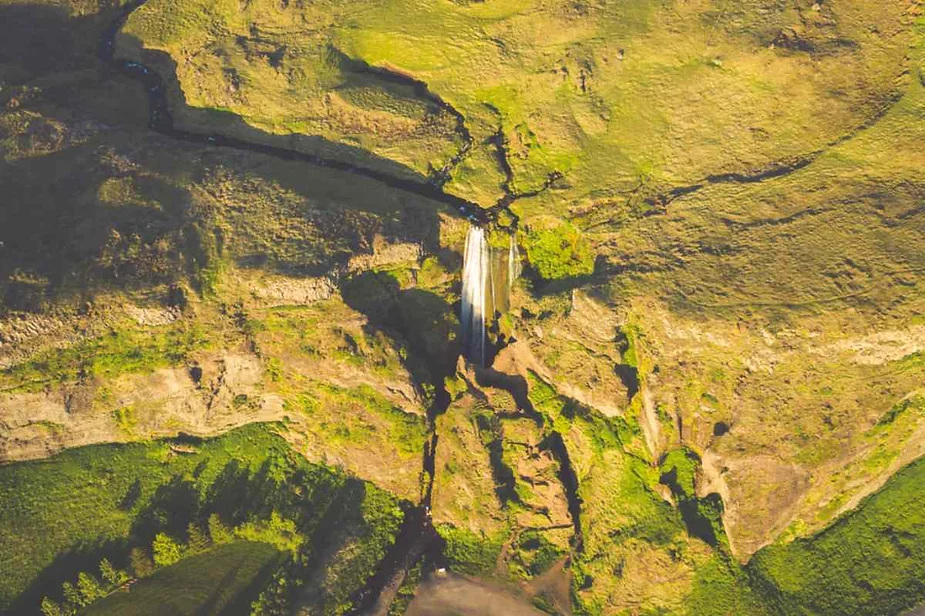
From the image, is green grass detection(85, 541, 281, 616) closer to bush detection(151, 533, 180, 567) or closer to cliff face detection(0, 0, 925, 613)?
bush detection(151, 533, 180, 567)

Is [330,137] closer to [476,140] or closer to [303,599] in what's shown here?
[476,140]

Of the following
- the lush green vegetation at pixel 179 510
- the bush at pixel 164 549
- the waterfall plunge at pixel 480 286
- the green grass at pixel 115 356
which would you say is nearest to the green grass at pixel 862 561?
the waterfall plunge at pixel 480 286

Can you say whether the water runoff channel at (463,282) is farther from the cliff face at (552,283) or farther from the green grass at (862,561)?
the green grass at (862,561)

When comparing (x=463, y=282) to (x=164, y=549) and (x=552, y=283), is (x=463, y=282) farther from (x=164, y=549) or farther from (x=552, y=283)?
(x=164, y=549)

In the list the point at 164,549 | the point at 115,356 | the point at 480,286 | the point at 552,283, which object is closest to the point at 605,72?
the point at 552,283

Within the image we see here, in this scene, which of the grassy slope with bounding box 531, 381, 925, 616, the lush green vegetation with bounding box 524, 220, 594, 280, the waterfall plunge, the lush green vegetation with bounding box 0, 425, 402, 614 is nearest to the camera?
the grassy slope with bounding box 531, 381, 925, 616

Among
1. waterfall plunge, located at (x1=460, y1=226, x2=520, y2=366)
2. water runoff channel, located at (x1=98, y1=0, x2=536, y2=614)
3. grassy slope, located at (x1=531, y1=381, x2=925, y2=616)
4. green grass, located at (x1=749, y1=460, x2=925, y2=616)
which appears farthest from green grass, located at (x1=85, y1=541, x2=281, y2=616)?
green grass, located at (x1=749, y1=460, x2=925, y2=616)

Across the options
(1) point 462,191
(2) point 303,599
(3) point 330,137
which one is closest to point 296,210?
(3) point 330,137
